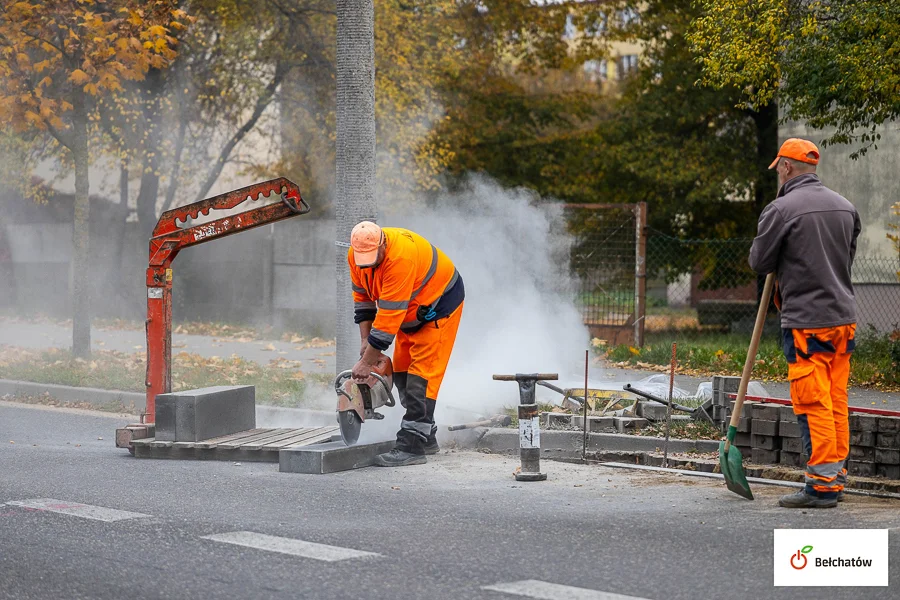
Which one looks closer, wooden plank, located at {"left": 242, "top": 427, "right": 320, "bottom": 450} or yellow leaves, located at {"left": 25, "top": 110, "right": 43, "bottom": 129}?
wooden plank, located at {"left": 242, "top": 427, "right": 320, "bottom": 450}

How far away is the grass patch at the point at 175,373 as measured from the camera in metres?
10.6

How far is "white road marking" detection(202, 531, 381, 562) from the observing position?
489 centimetres

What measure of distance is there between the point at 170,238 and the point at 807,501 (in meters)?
4.66

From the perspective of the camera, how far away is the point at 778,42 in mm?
10805

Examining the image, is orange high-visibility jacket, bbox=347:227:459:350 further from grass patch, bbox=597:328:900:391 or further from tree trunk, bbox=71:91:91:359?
tree trunk, bbox=71:91:91:359

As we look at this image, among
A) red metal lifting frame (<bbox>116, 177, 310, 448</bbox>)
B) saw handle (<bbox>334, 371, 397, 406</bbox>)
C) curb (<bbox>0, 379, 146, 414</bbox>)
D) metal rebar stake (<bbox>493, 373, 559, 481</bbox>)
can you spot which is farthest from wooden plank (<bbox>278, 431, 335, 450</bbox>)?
curb (<bbox>0, 379, 146, 414</bbox>)

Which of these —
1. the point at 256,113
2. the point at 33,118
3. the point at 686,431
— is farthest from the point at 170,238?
the point at 256,113

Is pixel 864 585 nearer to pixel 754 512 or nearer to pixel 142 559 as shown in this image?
pixel 754 512

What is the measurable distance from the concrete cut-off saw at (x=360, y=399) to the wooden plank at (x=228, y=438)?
34.9 inches

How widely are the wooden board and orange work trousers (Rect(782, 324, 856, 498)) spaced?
3.12 metres

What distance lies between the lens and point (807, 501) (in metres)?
5.72

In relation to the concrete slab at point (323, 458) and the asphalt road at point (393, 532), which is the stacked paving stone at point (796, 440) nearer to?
the asphalt road at point (393, 532)

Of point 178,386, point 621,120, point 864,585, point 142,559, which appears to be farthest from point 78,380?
point 621,120


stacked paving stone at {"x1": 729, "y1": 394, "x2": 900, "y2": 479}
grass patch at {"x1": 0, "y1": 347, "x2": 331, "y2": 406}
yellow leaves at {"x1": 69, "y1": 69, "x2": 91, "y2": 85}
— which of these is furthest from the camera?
yellow leaves at {"x1": 69, "y1": 69, "x2": 91, "y2": 85}
